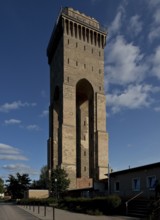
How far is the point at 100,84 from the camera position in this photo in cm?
8025

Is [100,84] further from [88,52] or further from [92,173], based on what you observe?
[92,173]

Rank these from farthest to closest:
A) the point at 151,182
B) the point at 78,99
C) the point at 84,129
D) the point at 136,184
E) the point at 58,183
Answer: the point at 78,99, the point at 84,129, the point at 58,183, the point at 136,184, the point at 151,182

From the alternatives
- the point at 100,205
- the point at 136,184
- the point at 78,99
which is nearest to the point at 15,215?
the point at 100,205

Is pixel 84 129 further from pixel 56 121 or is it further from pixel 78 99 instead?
pixel 78 99

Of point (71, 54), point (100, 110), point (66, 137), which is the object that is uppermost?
point (71, 54)

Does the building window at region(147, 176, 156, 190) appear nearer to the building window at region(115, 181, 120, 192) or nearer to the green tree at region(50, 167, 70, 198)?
the building window at region(115, 181, 120, 192)

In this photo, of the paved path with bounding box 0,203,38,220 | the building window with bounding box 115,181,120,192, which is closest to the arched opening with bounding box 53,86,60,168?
the paved path with bounding box 0,203,38,220

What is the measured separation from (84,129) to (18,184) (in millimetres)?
28187

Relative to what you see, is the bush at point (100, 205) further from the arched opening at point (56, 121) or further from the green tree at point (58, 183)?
the arched opening at point (56, 121)

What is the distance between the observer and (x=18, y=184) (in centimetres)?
9569

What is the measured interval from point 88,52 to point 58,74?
28.7ft

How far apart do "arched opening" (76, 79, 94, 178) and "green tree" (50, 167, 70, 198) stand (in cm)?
1616

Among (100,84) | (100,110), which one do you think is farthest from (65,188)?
(100,84)

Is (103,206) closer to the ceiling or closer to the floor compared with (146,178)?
closer to the floor
